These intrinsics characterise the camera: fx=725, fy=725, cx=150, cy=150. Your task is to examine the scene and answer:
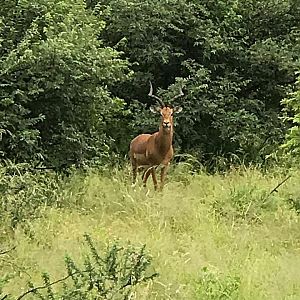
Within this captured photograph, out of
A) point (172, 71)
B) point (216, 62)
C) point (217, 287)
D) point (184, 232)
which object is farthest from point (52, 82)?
point (217, 287)

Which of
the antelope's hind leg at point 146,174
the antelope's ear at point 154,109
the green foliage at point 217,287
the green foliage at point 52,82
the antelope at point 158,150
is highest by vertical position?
the green foliage at point 52,82

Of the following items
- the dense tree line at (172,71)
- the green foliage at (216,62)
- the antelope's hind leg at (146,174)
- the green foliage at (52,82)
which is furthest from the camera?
the green foliage at (216,62)

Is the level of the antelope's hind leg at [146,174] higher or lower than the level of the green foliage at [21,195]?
lower

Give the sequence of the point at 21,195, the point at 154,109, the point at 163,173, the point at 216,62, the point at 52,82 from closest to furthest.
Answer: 1. the point at 21,195
2. the point at 52,82
3. the point at 163,173
4. the point at 154,109
5. the point at 216,62

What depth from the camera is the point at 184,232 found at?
27.9 feet

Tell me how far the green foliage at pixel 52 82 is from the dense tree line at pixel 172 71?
0.02m

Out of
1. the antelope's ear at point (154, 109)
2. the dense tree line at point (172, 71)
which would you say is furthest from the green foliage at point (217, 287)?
the antelope's ear at point (154, 109)

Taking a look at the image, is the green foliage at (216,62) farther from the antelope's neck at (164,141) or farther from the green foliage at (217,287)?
the green foliage at (217,287)

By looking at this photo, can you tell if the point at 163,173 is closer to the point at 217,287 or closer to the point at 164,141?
the point at 164,141

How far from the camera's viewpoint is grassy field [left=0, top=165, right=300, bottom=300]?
6.27 m

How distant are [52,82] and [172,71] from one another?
4.76 meters

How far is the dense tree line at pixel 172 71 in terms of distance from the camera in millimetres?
11094

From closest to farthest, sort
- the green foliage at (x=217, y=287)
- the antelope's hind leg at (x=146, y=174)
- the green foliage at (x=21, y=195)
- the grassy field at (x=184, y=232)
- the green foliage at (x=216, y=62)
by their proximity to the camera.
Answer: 1. the green foliage at (x=217, y=287)
2. the grassy field at (x=184, y=232)
3. the green foliage at (x=21, y=195)
4. the antelope's hind leg at (x=146, y=174)
5. the green foliage at (x=216, y=62)

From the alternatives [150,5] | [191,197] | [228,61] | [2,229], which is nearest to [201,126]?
[228,61]
